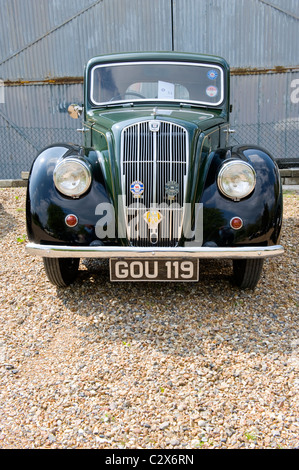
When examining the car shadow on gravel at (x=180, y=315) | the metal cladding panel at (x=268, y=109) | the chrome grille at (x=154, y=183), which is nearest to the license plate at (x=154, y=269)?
the chrome grille at (x=154, y=183)

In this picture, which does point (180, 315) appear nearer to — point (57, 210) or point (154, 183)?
point (154, 183)

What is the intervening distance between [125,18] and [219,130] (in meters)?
8.37

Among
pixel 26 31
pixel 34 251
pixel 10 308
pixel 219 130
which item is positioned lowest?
pixel 10 308

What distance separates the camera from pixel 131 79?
392 centimetres

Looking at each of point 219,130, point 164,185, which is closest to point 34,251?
point 164,185

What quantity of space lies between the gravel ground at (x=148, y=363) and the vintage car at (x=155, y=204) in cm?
32

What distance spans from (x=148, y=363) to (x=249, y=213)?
1207 millimetres

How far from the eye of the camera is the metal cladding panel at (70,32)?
1045 cm

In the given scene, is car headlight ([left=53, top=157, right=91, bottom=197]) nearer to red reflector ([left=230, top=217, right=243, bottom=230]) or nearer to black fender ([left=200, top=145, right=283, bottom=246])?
black fender ([left=200, top=145, right=283, bottom=246])

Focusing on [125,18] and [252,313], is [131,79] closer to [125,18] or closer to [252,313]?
[252,313]

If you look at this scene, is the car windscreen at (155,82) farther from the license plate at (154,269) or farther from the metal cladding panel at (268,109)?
the metal cladding panel at (268,109)

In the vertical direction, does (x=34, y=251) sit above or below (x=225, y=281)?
above

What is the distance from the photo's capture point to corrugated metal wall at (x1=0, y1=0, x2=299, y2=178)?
10.4 m

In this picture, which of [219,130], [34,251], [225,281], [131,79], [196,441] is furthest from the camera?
[131,79]
